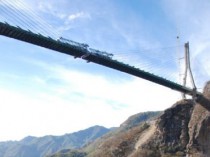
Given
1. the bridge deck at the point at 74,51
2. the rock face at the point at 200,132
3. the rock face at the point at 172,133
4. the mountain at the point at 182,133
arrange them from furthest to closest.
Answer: the rock face at the point at 172,133, the mountain at the point at 182,133, the rock face at the point at 200,132, the bridge deck at the point at 74,51

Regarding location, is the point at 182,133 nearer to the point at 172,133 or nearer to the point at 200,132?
the point at 172,133

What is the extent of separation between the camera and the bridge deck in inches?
1994

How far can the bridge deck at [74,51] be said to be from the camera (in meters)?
50.7

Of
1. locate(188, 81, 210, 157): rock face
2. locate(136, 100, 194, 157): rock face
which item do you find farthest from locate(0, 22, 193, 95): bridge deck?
locate(136, 100, 194, 157): rock face

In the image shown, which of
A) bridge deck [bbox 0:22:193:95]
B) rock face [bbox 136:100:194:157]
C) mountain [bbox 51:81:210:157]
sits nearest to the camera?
bridge deck [bbox 0:22:193:95]

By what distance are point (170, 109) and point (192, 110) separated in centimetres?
619

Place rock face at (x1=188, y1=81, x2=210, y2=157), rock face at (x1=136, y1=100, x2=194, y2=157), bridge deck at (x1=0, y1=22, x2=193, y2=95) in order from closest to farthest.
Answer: bridge deck at (x1=0, y1=22, x2=193, y2=95)
rock face at (x1=188, y1=81, x2=210, y2=157)
rock face at (x1=136, y1=100, x2=194, y2=157)

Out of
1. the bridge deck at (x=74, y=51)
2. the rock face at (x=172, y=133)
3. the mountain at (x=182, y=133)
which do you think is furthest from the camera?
the rock face at (x=172, y=133)

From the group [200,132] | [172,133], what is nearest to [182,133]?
[172,133]

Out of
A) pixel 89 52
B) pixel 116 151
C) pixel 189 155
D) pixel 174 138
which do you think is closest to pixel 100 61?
pixel 89 52

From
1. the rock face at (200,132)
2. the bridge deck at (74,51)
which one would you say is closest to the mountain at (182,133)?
the rock face at (200,132)

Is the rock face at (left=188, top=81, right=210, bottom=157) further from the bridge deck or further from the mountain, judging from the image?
the bridge deck

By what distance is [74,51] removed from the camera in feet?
201

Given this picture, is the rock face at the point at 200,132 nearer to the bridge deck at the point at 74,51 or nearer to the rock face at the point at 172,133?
the rock face at the point at 172,133
